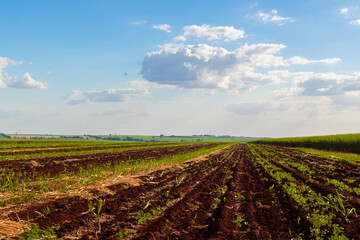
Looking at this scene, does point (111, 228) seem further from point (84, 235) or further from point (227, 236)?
point (227, 236)

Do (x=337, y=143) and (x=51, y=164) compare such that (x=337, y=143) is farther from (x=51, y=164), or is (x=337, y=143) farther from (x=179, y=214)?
(x=179, y=214)

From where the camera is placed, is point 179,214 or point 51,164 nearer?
point 179,214

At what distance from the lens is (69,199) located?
8445 mm

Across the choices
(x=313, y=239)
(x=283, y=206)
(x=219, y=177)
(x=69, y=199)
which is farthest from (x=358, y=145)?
(x=69, y=199)

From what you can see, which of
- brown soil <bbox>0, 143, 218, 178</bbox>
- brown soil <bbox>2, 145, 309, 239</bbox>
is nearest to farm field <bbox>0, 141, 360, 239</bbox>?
brown soil <bbox>2, 145, 309, 239</bbox>

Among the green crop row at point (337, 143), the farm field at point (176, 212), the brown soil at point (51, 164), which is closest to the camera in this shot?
the farm field at point (176, 212)

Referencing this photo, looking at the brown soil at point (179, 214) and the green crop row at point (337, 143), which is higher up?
the green crop row at point (337, 143)

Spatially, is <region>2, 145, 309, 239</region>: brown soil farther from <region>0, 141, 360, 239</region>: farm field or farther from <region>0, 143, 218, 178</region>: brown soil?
<region>0, 143, 218, 178</region>: brown soil

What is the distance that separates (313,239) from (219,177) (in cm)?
834

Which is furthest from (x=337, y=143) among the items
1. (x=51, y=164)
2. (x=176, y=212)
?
(x=176, y=212)

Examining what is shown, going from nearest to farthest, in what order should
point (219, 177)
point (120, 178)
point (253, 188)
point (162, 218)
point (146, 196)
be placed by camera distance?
point (162, 218)
point (146, 196)
point (253, 188)
point (120, 178)
point (219, 177)

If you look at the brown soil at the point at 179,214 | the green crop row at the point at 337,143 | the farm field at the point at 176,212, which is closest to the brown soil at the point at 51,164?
the farm field at the point at 176,212

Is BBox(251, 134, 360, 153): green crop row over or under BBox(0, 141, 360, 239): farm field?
over

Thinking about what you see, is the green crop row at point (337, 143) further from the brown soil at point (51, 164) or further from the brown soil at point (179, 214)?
the brown soil at point (179, 214)
